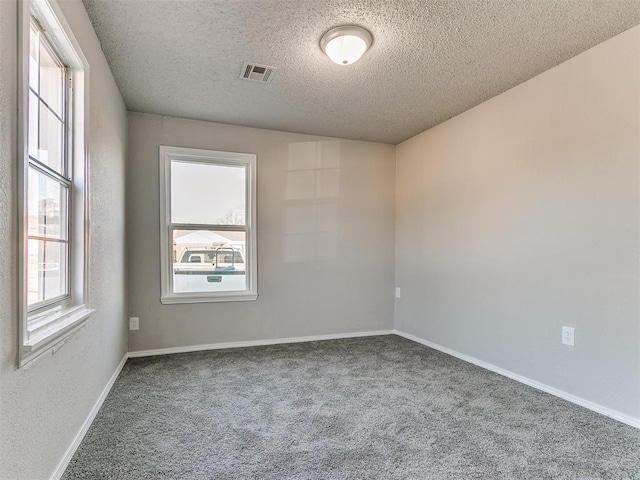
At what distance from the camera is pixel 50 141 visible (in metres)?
1.71

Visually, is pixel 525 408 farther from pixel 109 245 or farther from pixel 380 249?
pixel 109 245

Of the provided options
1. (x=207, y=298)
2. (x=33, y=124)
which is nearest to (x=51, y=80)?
(x=33, y=124)

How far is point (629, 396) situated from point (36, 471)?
9.95 feet

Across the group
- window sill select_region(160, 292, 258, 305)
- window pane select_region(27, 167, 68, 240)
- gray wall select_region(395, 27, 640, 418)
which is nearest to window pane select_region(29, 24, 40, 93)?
window pane select_region(27, 167, 68, 240)

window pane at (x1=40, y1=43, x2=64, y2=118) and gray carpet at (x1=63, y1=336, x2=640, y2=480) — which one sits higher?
window pane at (x1=40, y1=43, x2=64, y2=118)

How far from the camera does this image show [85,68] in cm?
195

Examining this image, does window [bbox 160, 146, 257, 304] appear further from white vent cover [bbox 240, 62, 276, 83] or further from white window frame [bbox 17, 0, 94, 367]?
white window frame [bbox 17, 0, 94, 367]

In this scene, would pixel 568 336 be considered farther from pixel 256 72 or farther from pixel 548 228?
pixel 256 72

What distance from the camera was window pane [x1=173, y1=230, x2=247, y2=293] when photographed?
11.9 feet

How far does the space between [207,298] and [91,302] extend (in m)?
1.60

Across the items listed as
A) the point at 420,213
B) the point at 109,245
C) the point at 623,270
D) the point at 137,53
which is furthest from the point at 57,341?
the point at 420,213

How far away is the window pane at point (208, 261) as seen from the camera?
11.9ft

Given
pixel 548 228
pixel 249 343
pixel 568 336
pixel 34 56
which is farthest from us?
pixel 249 343

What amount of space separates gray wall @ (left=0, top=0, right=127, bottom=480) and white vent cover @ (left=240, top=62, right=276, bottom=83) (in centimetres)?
94
